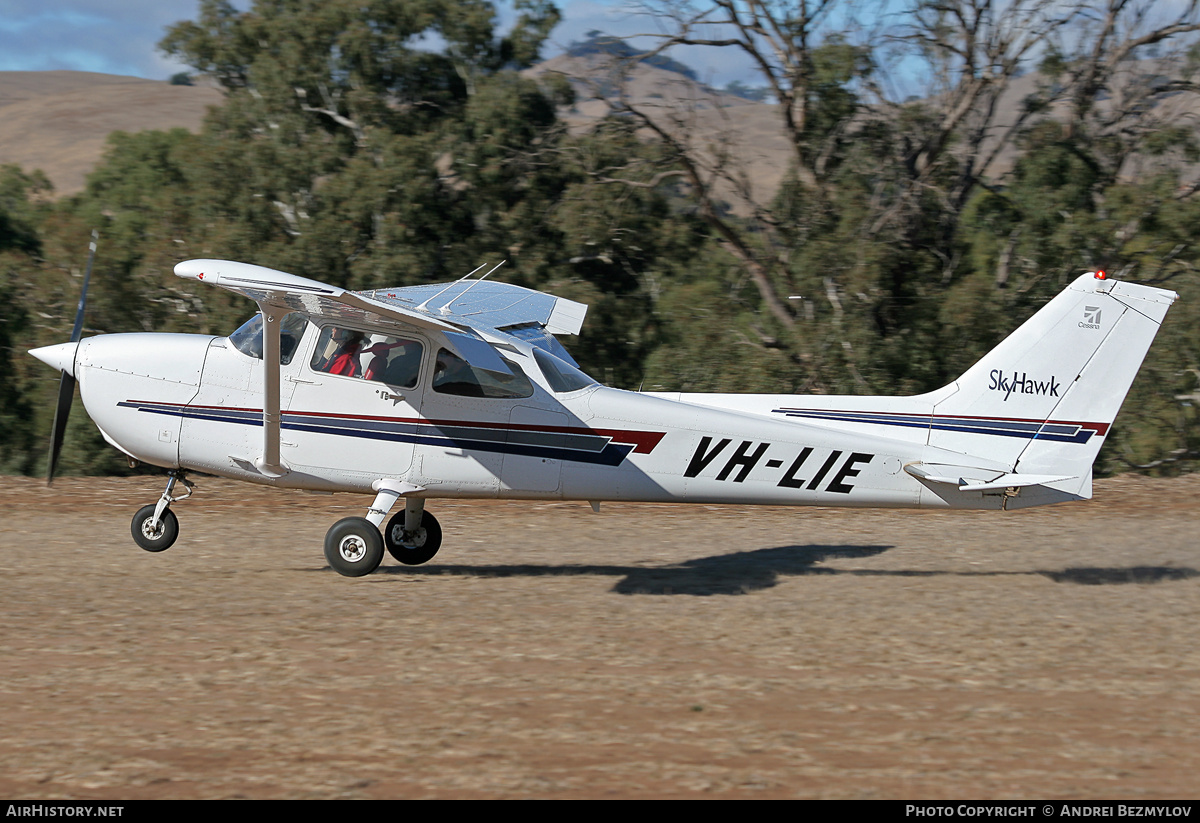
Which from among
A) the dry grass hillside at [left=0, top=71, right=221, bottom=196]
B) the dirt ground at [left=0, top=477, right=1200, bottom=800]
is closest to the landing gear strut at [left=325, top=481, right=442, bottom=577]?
the dirt ground at [left=0, top=477, right=1200, bottom=800]

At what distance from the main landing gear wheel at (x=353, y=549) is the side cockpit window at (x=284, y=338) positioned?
5.17 ft

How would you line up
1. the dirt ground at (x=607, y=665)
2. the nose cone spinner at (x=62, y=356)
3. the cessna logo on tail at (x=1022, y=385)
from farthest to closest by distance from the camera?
1. the nose cone spinner at (x=62, y=356)
2. the cessna logo on tail at (x=1022, y=385)
3. the dirt ground at (x=607, y=665)

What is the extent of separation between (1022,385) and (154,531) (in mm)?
8000

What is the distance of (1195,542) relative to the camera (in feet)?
38.6

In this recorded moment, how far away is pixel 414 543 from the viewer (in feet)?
34.2


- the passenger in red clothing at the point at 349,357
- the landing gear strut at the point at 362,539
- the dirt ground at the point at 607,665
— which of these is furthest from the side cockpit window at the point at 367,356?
the dirt ground at the point at 607,665

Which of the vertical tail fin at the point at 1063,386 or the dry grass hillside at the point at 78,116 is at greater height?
the dry grass hillside at the point at 78,116

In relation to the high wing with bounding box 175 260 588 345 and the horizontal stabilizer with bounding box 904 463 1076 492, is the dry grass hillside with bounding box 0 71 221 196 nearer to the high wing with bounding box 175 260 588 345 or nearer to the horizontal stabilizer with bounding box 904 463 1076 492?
the high wing with bounding box 175 260 588 345

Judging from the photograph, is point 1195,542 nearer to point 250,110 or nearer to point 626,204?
point 626,204

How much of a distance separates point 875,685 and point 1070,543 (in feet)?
19.7

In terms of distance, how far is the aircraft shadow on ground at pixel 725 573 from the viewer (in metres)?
9.81

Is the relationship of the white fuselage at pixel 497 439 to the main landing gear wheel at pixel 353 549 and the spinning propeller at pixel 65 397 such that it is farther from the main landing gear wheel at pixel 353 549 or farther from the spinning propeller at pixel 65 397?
the spinning propeller at pixel 65 397

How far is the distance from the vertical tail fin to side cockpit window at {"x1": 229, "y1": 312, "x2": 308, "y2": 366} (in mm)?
5675

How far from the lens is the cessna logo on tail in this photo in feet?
30.8
